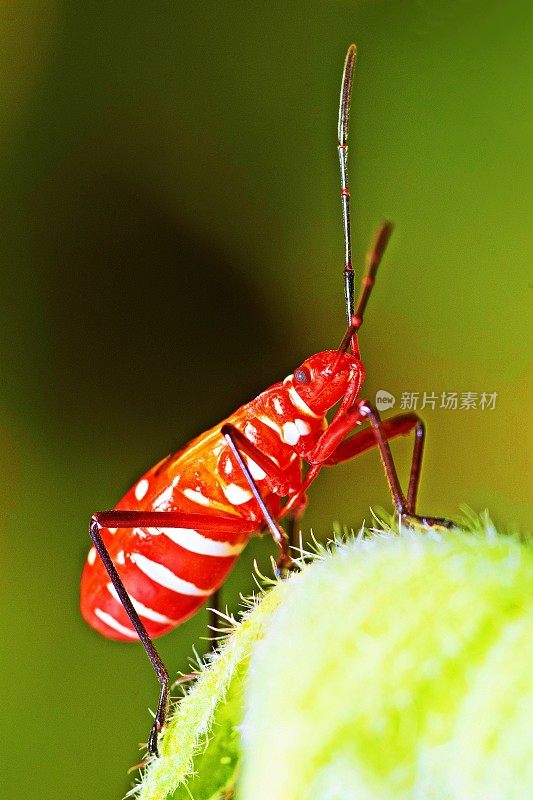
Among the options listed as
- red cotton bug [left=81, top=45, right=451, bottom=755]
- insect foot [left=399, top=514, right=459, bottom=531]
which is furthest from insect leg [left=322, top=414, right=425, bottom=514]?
insect foot [left=399, top=514, right=459, bottom=531]

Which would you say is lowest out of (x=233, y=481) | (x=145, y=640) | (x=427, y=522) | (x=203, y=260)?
(x=145, y=640)

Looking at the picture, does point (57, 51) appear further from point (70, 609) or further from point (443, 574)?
point (443, 574)

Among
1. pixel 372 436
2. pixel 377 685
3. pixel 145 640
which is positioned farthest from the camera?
pixel 372 436

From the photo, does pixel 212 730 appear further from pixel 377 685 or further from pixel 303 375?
pixel 303 375

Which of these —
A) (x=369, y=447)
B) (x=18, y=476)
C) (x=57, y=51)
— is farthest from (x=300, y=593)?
(x=57, y=51)

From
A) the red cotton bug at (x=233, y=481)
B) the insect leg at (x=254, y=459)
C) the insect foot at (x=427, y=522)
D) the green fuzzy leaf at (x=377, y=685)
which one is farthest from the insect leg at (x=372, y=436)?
the green fuzzy leaf at (x=377, y=685)

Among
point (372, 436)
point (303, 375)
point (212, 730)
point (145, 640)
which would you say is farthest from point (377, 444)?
point (212, 730)
